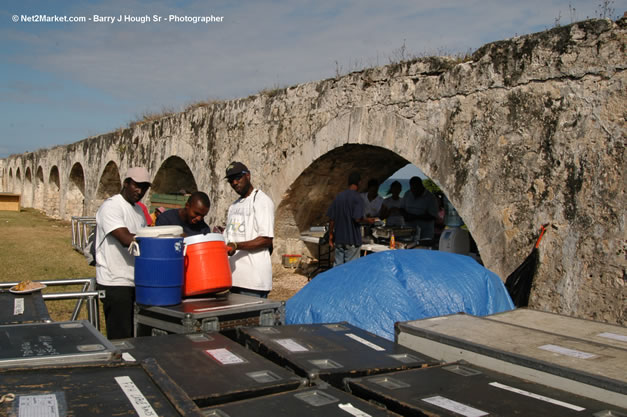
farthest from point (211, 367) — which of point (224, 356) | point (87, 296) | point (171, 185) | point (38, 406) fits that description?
point (171, 185)

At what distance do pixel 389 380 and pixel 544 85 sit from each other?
12.3ft

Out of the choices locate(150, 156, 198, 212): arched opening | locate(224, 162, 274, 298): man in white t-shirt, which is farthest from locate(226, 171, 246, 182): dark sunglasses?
locate(150, 156, 198, 212): arched opening

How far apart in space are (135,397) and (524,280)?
3.96 meters

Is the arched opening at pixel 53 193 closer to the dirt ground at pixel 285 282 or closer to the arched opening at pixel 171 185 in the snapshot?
the arched opening at pixel 171 185

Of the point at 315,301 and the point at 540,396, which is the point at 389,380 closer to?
the point at 540,396

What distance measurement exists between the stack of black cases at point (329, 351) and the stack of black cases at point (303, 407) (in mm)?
185

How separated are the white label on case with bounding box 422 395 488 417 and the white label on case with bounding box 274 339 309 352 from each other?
601 mm

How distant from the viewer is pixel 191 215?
3656 millimetres

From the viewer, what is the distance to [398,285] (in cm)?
340

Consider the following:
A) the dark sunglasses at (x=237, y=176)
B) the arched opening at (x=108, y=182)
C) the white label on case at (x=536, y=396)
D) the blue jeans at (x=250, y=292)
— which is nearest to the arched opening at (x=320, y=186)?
the dark sunglasses at (x=237, y=176)

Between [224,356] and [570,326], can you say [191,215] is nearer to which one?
[224,356]

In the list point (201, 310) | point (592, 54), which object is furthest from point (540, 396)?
point (592, 54)

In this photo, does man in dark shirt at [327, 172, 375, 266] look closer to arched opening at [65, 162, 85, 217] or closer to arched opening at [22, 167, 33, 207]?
arched opening at [65, 162, 85, 217]

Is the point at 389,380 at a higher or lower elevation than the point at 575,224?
lower
